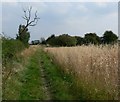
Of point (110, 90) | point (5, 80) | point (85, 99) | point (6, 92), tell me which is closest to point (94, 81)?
point (85, 99)

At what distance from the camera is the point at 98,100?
8.66m

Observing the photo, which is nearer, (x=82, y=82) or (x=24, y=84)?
(x=82, y=82)

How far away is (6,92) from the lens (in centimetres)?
1009

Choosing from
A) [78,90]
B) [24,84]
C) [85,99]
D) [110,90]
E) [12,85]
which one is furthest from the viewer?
[24,84]

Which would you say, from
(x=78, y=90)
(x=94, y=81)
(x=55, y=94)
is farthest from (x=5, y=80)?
(x=94, y=81)

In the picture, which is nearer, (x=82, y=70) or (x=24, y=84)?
(x=82, y=70)

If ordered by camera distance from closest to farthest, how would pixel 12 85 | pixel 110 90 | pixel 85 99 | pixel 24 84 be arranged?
pixel 110 90 → pixel 85 99 → pixel 12 85 → pixel 24 84

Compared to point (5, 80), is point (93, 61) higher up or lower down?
higher up

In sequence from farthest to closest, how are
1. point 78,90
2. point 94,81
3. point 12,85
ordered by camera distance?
point 12,85 < point 78,90 < point 94,81

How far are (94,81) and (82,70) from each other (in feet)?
6.43

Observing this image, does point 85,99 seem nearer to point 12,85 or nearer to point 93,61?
point 93,61

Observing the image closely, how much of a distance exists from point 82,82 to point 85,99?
1.68 meters

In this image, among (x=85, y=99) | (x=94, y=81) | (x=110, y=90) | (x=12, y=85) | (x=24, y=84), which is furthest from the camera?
(x=24, y=84)

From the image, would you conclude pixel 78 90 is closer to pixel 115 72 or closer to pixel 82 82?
pixel 82 82
